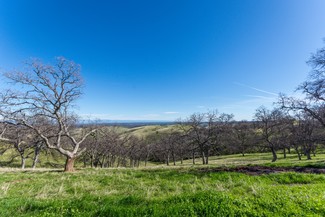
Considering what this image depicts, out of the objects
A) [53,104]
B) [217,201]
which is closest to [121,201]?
[217,201]

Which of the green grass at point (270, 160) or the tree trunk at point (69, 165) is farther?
the tree trunk at point (69, 165)

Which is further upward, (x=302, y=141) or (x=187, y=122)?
(x=187, y=122)

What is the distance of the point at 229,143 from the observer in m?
66.8

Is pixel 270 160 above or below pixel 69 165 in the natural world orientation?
below

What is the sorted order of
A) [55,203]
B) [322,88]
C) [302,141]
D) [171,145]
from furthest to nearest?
1. [171,145]
2. [302,141]
3. [322,88]
4. [55,203]

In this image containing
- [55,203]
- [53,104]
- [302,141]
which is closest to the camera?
[55,203]

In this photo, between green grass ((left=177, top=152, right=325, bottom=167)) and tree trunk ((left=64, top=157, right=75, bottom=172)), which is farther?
tree trunk ((left=64, top=157, right=75, bottom=172))

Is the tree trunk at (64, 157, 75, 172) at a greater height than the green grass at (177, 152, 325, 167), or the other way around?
the tree trunk at (64, 157, 75, 172)

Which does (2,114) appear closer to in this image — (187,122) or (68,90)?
(68,90)

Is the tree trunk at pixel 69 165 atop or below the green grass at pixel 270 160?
atop

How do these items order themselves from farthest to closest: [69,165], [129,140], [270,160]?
[129,140] → [270,160] → [69,165]

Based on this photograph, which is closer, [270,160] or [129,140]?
[270,160]

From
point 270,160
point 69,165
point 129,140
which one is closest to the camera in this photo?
point 69,165

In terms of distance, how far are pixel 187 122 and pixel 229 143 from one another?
34257 millimetres
